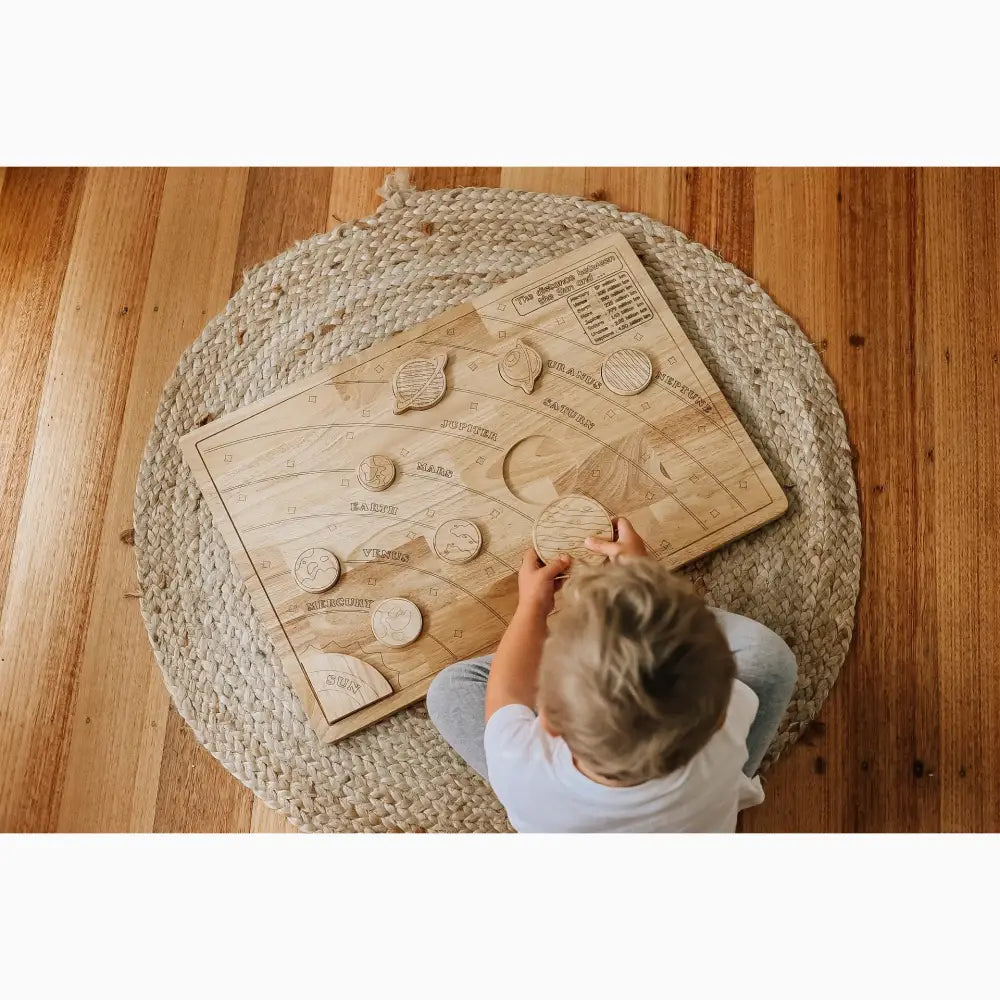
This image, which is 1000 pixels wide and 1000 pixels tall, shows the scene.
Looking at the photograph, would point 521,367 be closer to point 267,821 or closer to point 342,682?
point 342,682

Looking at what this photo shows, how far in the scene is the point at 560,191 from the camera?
3.45 feet

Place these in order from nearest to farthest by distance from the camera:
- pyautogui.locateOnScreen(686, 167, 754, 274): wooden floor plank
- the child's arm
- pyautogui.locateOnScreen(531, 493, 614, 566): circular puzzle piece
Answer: the child's arm < pyautogui.locateOnScreen(531, 493, 614, 566): circular puzzle piece < pyautogui.locateOnScreen(686, 167, 754, 274): wooden floor plank

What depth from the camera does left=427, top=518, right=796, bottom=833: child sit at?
60 cm

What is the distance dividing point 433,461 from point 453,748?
32cm

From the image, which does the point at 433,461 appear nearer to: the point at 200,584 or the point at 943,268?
the point at 200,584

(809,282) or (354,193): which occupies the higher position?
(354,193)

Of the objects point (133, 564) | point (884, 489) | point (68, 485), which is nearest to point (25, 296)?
point (68, 485)

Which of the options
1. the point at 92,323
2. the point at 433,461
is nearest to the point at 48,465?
the point at 92,323

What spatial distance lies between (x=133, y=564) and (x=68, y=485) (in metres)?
0.13

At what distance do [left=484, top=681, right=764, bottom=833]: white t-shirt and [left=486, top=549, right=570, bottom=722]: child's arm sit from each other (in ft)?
0.09

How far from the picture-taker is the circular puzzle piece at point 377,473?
0.95m

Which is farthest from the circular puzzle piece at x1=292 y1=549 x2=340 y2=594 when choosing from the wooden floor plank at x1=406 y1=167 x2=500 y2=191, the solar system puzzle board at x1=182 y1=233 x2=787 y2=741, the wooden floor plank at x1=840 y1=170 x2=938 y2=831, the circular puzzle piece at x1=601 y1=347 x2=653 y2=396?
the wooden floor plank at x1=840 y1=170 x2=938 y2=831

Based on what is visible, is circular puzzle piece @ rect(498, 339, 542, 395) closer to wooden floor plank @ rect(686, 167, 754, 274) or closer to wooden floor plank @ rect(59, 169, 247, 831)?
wooden floor plank @ rect(686, 167, 754, 274)

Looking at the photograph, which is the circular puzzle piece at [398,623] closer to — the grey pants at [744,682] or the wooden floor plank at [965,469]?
the grey pants at [744,682]
